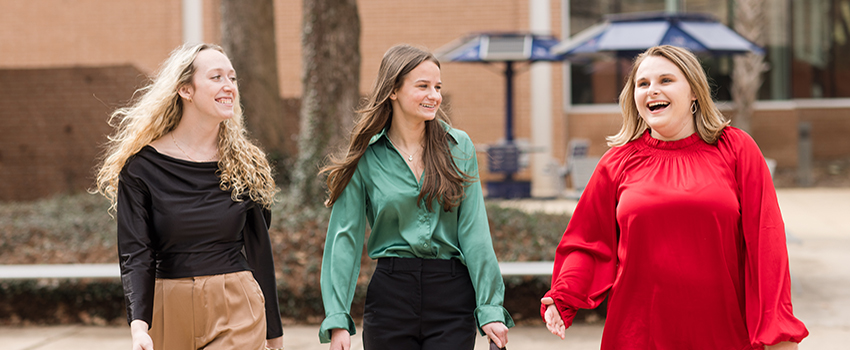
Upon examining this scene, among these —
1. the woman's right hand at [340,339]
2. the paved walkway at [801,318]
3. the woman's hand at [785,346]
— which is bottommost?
the paved walkway at [801,318]

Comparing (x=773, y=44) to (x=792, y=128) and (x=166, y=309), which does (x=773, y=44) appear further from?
(x=166, y=309)

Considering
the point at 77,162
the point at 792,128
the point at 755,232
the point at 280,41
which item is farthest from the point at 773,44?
the point at 755,232

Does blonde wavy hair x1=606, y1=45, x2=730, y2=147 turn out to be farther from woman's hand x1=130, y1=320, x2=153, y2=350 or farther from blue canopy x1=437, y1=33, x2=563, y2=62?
blue canopy x1=437, y1=33, x2=563, y2=62

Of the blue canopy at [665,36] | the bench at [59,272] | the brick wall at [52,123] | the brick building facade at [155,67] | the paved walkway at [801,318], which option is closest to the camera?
the paved walkway at [801,318]

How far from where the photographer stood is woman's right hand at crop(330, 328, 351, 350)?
2.60 meters

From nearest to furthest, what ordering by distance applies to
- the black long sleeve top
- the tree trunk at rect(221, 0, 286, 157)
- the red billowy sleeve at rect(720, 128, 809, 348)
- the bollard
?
the red billowy sleeve at rect(720, 128, 809, 348), the black long sleeve top, the tree trunk at rect(221, 0, 286, 157), the bollard

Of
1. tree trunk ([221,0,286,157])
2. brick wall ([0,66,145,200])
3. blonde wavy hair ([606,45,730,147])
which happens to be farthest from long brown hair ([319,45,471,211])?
brick wall ([0,66,145,200])

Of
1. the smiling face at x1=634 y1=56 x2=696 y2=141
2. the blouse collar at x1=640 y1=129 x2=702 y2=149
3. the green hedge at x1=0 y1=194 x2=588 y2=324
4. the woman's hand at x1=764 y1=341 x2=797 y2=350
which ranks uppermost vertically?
the smiling face at x1=634 y1=56 x2=696 y2=141

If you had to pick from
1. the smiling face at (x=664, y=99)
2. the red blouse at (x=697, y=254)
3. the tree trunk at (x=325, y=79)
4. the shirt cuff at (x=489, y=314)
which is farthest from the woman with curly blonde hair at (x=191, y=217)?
the tree trunk at (x=325, y=79)

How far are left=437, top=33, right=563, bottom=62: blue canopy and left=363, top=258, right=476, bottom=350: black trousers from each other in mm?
9445

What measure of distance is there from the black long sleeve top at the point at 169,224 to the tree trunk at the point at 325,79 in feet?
14.2

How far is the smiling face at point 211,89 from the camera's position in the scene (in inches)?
104

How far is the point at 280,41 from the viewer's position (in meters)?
16.0

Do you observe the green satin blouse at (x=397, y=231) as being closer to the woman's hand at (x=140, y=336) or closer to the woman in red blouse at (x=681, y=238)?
the woman in red blouse at (x=681, y=238)
